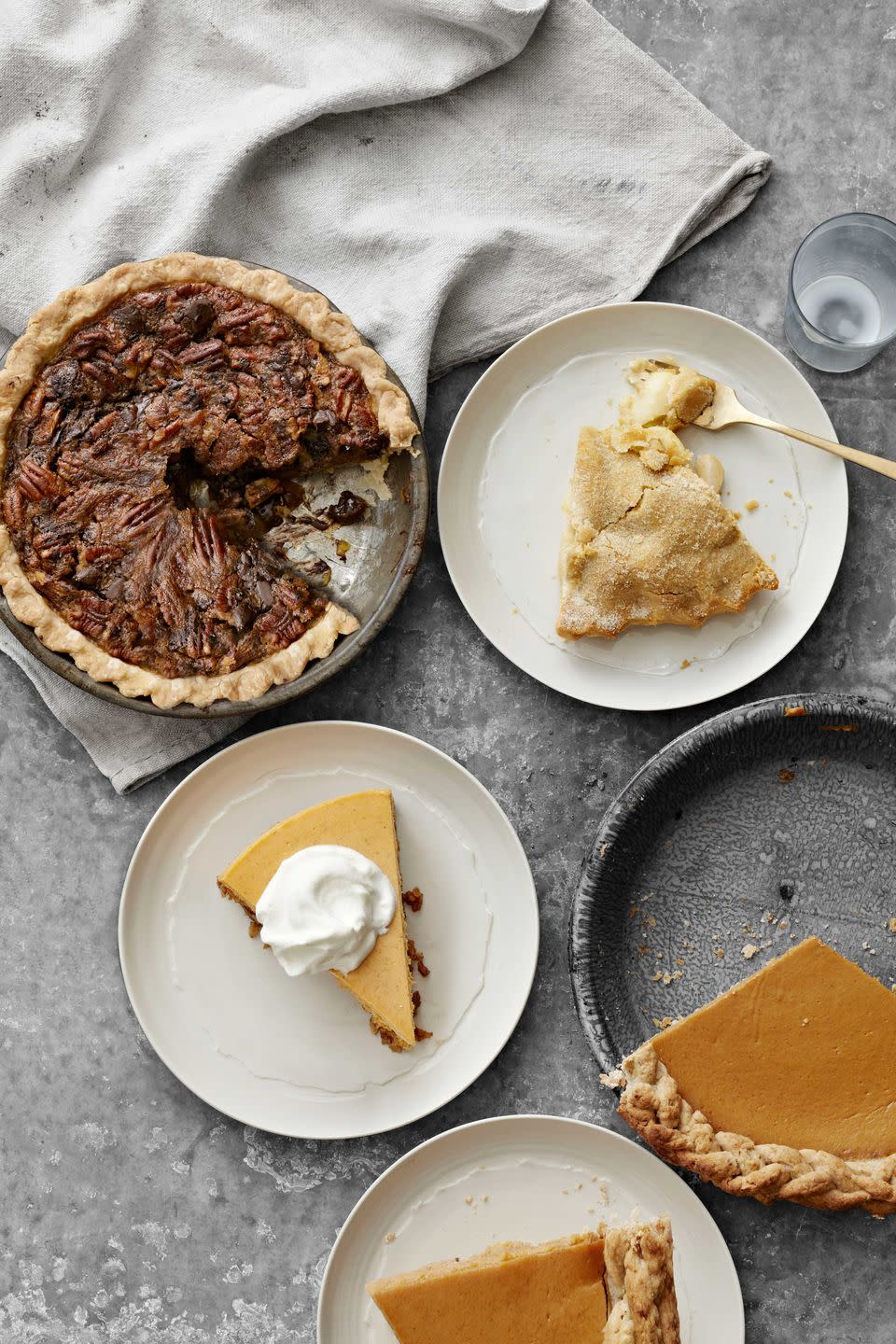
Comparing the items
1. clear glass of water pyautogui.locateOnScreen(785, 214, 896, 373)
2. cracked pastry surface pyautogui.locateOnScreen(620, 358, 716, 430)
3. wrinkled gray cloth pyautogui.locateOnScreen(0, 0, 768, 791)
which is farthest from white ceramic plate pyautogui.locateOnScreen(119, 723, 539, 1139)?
clear glass of water pyautogui.locateOnScreen(785, 214, 896, 373)

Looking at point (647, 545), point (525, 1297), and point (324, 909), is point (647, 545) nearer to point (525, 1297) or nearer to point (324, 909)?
point (324, 909)

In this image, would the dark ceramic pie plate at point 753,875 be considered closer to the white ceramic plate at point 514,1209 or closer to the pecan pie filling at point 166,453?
the white ceramic plate at point 514,1209

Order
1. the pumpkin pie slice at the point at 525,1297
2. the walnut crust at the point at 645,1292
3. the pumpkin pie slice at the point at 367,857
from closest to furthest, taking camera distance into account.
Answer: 1. the walnut crust at the point at 645,1292
2. the pumpkin pie slice at the point at 525,1297
3. the pumpkin pie slice at the point at 367,857

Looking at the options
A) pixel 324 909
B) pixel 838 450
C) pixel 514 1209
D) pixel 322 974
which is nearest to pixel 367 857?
pixel 324 909

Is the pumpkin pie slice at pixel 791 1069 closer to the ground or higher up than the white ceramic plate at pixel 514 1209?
higher up

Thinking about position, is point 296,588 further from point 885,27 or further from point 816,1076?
point 885,27

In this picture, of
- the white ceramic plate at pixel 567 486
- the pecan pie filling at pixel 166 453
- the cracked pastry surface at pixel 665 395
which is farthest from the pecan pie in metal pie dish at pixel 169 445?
the cracked pastry surface at pixel 665 395

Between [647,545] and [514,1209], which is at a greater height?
[647,545]
